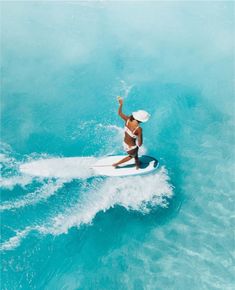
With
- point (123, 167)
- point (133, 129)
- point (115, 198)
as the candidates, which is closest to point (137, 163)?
point (123, 167)

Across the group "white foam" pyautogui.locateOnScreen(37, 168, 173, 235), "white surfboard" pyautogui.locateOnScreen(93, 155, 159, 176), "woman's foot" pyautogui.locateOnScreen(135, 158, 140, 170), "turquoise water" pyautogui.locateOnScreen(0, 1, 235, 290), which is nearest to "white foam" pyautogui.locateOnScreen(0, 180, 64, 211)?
"turquoise water" pyautogui.locateOnScreen(0, 1, 235, 290)

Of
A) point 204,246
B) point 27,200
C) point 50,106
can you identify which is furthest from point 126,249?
point 50,106

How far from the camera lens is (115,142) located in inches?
429

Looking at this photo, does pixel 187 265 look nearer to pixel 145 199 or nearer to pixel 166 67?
pixel 145 199

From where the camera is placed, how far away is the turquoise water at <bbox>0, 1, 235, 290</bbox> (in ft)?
27.1

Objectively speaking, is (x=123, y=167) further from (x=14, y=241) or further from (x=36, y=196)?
(x=14, y=241)

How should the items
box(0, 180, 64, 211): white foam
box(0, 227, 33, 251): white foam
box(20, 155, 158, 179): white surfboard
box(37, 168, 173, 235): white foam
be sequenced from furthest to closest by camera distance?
1. box(20, 155, 158, 179): white surfboard
2. box(0, 180, 64, 211): white foam
3. box(37, 168, 173, 235): white foam
4. box(0, 227, 33, 251): white foam

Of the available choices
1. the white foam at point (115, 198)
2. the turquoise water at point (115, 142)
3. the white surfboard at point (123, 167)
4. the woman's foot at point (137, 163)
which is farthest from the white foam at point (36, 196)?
the woman's foot at point (137, 163)

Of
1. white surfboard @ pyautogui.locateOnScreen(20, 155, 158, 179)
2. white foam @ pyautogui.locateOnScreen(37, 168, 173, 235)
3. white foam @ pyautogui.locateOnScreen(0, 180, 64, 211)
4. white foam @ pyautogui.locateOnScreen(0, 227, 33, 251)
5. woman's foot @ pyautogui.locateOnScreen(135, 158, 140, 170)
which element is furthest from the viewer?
white surfboard @ pyautogui.locateOnScreen(20, 155, 158, 179)

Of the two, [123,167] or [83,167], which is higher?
[123,167]

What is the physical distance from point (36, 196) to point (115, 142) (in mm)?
3168

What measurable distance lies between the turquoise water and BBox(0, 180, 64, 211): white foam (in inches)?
1.1

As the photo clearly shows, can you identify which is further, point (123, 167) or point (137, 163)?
point (123, 167)

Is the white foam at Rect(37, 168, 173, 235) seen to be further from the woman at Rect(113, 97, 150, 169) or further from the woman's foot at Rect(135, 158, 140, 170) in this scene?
the woman at Rect(113, 97, 150, 169)
